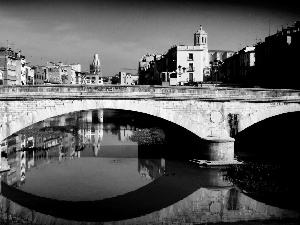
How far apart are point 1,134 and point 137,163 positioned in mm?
10732

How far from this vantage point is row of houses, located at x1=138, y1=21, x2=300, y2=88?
1732 inches

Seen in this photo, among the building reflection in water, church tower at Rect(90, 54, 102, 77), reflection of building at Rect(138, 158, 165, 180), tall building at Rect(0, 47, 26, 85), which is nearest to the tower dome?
church tower at Rect(90, 54, 102, 77)

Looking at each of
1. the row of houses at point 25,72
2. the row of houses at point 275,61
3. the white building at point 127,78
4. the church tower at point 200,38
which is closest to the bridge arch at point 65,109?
the row of houses at point 275,61

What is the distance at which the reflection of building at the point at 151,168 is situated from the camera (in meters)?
27.2

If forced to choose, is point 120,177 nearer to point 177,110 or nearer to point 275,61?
point 177,110

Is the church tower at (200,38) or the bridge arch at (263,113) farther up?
the church tower at (200,38)

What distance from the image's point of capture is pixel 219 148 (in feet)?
90.8

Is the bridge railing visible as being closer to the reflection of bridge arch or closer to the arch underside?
the arch underside

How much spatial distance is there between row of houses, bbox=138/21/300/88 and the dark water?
7.16 metres

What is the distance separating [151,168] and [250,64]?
3365cm

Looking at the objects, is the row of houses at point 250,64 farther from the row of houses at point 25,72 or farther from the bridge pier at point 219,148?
the row of houses at point 25,72

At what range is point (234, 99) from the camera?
28.7 metres

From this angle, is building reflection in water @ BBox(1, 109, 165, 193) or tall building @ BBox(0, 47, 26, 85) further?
tall building @ BBox(0, 47, 26, 85)

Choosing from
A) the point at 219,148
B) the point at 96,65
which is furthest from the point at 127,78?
the point at 219,148
